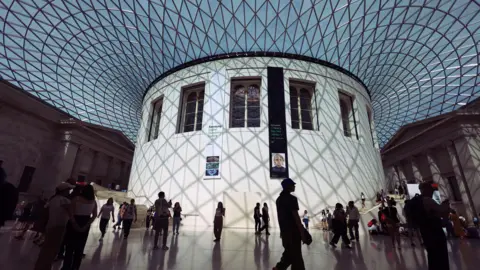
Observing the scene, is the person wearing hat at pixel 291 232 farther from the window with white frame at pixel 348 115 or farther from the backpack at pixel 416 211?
the window with white frame at pixel 348 115

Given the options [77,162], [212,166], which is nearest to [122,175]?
[77,162]

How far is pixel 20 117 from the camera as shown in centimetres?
2850

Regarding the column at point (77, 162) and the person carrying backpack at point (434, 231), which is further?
the column at point (77, 162)

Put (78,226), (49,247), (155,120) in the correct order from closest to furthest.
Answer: (49,247) < (78,226) < (155,120)

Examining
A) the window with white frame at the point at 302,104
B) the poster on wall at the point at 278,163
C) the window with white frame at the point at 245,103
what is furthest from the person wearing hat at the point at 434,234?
the window with white frame at the point at 302,104

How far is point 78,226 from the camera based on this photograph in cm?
416

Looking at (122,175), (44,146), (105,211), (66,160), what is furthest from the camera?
(122,175)

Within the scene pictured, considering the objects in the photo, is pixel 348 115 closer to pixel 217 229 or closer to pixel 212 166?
pixel 212 166

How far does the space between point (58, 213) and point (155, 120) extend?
26.2 metres

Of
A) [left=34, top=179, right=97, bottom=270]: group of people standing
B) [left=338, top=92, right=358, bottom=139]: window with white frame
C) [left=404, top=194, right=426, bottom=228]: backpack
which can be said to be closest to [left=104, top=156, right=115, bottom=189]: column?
[left=338, top=92, right=358, bottom=139]: window with white frame

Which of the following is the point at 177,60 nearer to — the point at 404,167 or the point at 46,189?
the point at 46,189

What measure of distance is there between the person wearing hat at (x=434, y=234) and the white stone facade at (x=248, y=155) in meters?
15.7

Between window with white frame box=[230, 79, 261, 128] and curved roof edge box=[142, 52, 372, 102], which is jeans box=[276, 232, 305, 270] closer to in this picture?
window with white frame box=[230, 79, 261, 128]

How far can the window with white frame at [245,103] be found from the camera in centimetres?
2288
